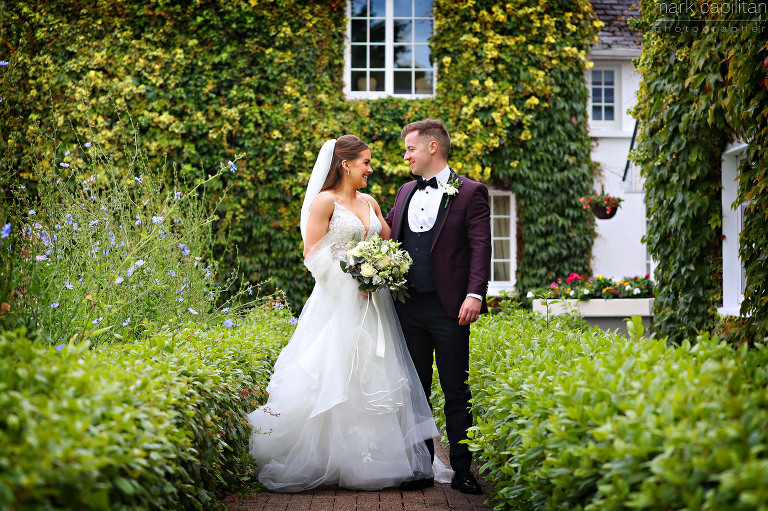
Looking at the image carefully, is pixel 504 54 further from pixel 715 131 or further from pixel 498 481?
pixel 498 481

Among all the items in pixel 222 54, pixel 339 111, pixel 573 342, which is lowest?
pixel 573 342

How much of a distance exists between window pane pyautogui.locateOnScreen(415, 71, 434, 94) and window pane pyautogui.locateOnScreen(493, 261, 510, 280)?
2.96 meters

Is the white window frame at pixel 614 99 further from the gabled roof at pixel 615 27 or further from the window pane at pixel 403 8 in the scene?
the window pane at pixel 403 8

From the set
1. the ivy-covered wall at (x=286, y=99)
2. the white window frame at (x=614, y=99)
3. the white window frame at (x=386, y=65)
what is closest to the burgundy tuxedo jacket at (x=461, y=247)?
the ivy-covered wall at (x=286, y=99)

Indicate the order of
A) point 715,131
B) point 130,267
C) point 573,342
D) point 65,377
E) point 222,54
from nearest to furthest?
1. point 65,377
2. point 573,342
3. point 130,267
4. point 715,131
5. point 222,54

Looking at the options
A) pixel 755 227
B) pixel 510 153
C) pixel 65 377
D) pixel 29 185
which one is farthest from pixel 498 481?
pixel 29 185

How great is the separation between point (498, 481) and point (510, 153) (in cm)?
801

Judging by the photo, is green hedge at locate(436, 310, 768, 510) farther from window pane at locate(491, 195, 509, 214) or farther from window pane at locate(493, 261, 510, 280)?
window pane at locate(491, 195, 509, 214)

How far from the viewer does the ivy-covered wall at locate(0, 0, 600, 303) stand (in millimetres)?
10875

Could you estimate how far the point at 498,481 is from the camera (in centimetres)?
376

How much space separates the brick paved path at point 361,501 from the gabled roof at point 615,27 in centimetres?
945

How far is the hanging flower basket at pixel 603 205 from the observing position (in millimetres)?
10734

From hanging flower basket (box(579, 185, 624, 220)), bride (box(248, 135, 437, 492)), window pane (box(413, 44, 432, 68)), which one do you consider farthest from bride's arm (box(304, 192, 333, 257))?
window pane (box(413, 44, 432, 68))

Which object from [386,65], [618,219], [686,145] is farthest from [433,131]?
[618,219]
